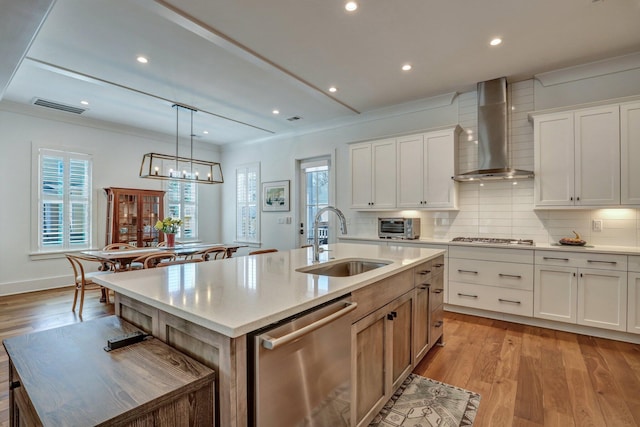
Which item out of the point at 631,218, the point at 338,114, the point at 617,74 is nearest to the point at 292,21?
the point at 338,114

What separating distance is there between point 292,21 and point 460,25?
148 cm

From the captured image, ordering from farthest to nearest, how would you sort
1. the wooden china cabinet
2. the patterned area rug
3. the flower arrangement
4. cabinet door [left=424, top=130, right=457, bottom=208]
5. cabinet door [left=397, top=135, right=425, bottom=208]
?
1. the wooden china cabinet
2. the flower arrangement
3. cabinet door [left=397, top=135, right=425, bottom=208]
4. cabinet door [left=424, top=130, right=457, bottom=208]
5. the patterned area rug

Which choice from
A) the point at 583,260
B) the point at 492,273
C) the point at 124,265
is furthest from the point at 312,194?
the point at 583,260

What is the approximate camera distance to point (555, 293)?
321 centimetres

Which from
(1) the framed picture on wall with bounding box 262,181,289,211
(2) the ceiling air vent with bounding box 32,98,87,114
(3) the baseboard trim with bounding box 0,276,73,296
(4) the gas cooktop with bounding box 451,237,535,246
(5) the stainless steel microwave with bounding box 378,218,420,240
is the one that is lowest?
(3) the baseboard trim with bounding box 0,276,73,296

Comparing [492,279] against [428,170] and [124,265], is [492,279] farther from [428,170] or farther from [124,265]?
[124,265]

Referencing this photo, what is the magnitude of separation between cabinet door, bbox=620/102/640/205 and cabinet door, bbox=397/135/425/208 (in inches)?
77.8

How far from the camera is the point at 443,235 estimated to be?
434 cm

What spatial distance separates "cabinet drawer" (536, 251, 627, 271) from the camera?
293 cm

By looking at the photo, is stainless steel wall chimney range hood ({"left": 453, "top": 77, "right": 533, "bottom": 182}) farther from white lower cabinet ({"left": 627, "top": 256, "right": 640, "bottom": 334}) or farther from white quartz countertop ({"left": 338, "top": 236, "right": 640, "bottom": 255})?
white lower cabinet ({"left": 627, "top": 256, "right": 640, "bottom": 334})

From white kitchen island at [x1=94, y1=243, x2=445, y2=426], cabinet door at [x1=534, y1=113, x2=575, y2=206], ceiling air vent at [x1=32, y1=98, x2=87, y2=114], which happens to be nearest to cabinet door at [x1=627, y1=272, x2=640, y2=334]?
cabinet door at [x1=534, y1=113, x2=575, y2=206]

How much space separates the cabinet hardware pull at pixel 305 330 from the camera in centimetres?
103

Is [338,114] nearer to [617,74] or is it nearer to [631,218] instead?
[617,74]

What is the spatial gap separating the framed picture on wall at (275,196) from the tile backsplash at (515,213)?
2.67 meters
